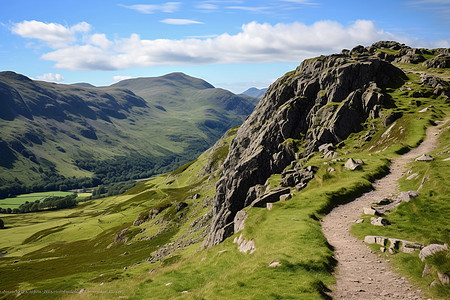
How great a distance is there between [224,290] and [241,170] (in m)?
67.8

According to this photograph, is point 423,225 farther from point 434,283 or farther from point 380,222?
point 434,283

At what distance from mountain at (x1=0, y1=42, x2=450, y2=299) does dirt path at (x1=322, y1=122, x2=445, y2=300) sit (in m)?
0.16

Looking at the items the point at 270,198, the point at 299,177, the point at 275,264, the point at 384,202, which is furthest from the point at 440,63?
the point at 275,264

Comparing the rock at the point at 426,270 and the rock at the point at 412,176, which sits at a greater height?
the rock at the point at 412,176

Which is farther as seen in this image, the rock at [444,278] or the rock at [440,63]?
the rock at [440,63]

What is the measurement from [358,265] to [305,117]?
3109 inches

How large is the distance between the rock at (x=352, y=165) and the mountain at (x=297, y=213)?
259 mm

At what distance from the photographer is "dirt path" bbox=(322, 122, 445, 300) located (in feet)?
62.3

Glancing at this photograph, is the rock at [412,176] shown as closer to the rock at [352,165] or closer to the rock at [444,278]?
the rock at [352,165]

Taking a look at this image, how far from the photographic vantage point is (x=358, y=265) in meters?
23.1

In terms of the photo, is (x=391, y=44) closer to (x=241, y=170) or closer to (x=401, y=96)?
(x=401, y=96)

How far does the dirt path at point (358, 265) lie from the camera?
19.0 m

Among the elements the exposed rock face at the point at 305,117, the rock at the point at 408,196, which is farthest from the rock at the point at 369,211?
the exposed rock face at the point at 305,117

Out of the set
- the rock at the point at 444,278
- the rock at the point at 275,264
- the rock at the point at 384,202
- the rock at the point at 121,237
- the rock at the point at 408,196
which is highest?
the rock at the point at 408,196
